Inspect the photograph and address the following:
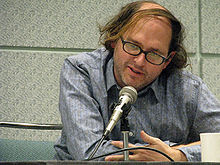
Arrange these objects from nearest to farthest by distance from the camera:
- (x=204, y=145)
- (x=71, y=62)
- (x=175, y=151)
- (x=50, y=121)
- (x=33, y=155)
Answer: (x=204, y=145) → (x=175, y=151) → (x=71, y=62) → (x=33, y=155) → (x=50, y=121)

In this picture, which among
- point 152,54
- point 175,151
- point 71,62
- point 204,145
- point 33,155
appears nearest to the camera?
point 204,145

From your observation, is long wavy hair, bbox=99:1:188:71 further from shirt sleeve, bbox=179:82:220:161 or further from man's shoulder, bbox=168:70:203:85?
shirt sleeve, bbox=179:82:220:161

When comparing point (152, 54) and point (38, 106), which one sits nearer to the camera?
point (152, 54)

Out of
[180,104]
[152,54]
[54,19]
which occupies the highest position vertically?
[54,19]

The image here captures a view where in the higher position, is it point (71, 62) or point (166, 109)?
point (71, 62)

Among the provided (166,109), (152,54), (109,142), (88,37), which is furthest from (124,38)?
(88,37)

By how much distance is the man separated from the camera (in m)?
1.42

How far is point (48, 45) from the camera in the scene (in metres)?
2.11

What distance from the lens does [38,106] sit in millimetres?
2059

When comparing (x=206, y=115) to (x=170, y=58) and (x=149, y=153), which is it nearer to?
(x=170, y=58)

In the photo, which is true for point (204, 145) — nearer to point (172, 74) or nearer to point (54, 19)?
point (172, 74)

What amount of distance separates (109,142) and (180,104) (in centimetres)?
Answer: 42

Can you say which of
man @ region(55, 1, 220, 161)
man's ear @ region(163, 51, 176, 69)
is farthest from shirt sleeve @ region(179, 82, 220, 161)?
man's ear @ region(163, 51, 176, 69)

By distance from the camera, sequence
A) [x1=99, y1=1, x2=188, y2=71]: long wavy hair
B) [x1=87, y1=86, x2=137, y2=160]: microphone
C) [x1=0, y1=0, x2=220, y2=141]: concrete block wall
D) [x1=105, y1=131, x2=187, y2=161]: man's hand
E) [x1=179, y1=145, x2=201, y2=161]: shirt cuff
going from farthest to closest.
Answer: [x1=0, y1=0, x2=220, y2=141]: concrete block wall < [x1=99, y1=1, x2=188, y2=71]: long wavy hair < [x1=179, y1=145, x2=201, y2=161]: shirt cuff < [x1=105, y1=131, x2=187, y2=161]: man's hand < [x1=87, y1=86, x2=137, y2=160]: microphone
